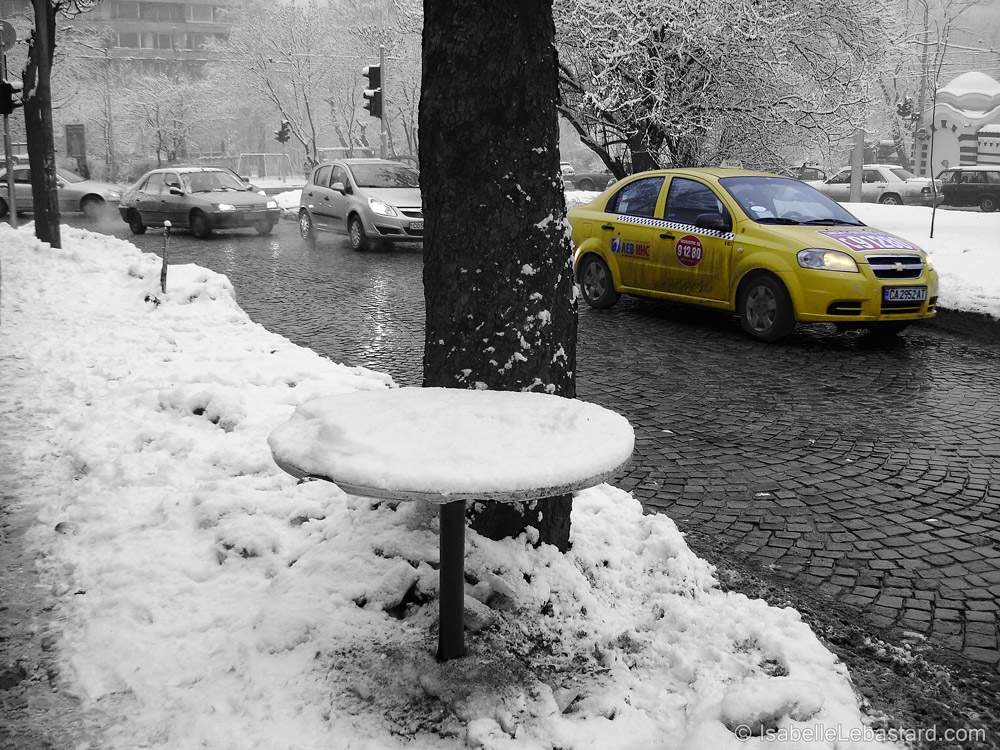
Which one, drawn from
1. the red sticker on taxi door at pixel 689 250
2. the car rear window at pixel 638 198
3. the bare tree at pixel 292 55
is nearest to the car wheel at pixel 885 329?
the red sticker on taxi door at pixel 689 250

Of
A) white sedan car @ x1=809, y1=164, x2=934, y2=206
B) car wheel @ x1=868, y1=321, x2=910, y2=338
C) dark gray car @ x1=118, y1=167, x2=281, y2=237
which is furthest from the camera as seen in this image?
white sedan car @ x1=809, y1=164, x2=934, y2=206

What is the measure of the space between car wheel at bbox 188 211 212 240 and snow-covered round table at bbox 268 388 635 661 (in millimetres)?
17708

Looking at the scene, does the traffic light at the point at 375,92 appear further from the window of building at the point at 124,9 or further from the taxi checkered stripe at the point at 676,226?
the window of building at the point at 124,9

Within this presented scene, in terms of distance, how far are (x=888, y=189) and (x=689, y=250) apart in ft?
83.5

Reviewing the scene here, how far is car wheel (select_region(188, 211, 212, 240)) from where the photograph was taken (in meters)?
19.5

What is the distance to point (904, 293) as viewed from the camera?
830 cm

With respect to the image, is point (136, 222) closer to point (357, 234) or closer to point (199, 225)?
point (199, 225)


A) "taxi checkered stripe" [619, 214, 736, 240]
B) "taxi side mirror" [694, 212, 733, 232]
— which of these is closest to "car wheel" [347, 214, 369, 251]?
"taxi checkered stripe" [619, 214, 736, 240]

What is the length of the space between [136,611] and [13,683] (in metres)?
0.46

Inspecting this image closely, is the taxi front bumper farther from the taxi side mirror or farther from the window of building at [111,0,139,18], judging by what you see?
the window of building at [111,0,139,18]

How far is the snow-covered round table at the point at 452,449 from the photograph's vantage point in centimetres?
228

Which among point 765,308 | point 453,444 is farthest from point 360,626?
point 765,308

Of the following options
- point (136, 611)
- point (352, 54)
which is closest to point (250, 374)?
point (136, 611)

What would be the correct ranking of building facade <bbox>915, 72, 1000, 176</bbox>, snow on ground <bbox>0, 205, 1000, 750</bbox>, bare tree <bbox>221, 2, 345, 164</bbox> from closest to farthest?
snow on ground <bbox>0, 205, 1000, 750</bbox> < building facade <bbox>915, 72, 1000, 176</bbox> < bare tree <bbox>221, 2, 345, 164</bbox>
